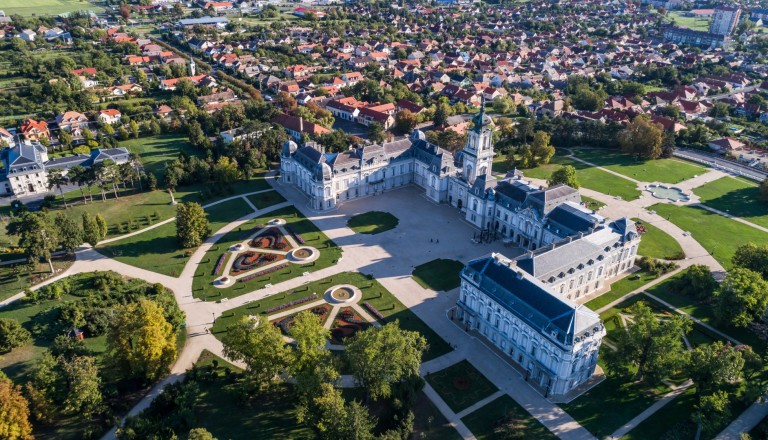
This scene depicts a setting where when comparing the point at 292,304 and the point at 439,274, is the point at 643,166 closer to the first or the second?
the point at 439,274

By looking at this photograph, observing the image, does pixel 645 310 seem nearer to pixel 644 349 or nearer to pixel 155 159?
pixel 644 349

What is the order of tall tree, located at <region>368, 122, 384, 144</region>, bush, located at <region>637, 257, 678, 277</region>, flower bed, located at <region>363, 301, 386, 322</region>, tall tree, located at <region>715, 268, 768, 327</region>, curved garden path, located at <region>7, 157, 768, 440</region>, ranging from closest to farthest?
1. curved garden path, located at <region>7, 157, 768, 440</region>
2. tall tree, located at <region>715, 268, 768, 327</region>
3. flower bed, located at <region>363, 301, 386, 322</region>
4. bush, located at <region>637, 257, 678, 277</region>
5. tall tree, located at <region>368, 122, 384, 144</region>

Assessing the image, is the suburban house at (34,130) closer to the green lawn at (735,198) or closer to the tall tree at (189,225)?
the tall tree at (189,225)

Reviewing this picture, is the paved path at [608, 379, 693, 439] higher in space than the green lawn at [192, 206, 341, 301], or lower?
lower

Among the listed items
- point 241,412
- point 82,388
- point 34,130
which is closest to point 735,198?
point 241,412

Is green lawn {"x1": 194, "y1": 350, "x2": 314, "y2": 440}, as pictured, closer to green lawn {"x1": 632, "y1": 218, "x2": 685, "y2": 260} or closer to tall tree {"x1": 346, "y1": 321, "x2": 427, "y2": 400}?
tall tree {"x1": 346, "y1": 321, "x2": 427, "y2": 400}

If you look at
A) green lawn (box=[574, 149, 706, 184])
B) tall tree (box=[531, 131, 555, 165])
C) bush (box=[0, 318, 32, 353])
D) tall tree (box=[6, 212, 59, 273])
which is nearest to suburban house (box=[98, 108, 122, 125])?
tall tree (box=[6, 212, 59, 273])
